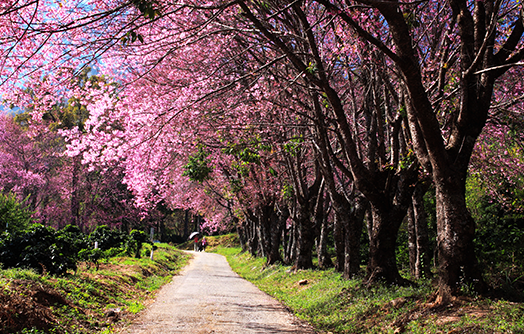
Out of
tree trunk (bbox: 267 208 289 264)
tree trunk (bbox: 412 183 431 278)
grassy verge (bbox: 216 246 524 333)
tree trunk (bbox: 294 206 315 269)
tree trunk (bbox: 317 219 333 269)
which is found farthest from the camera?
tree trunk (bbox: 267 208 289 264)

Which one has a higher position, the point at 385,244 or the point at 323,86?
the point at 323,86

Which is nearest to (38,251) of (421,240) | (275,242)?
(421,240)

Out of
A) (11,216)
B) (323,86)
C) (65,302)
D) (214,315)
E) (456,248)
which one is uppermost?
(323,86)

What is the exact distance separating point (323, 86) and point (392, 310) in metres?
4.55

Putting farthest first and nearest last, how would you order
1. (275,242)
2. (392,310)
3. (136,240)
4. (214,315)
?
1. (275,242)
2. (136,240)
3. (214,315)
4. (392,310)

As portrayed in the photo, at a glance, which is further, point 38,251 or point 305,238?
point 305,238

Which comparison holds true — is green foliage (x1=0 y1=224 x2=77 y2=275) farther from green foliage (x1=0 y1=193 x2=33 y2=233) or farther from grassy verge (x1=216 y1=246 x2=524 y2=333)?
grassy verge (x1=216 y1=246 x2=524 y2=333)

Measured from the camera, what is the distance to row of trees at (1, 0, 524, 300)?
665 centimetres

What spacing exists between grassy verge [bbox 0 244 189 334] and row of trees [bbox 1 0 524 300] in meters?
3.35

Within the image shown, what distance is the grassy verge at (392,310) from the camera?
5.57 m

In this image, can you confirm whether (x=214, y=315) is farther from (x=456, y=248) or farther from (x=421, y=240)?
(x=421, y=240)

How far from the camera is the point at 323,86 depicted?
8602 millimetres

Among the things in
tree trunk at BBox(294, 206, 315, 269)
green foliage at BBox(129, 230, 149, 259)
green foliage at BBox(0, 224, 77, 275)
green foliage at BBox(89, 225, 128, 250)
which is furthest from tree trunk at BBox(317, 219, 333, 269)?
green foliage at BBox(0, 224, 77, 275)

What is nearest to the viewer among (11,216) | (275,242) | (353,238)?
(353,238)
